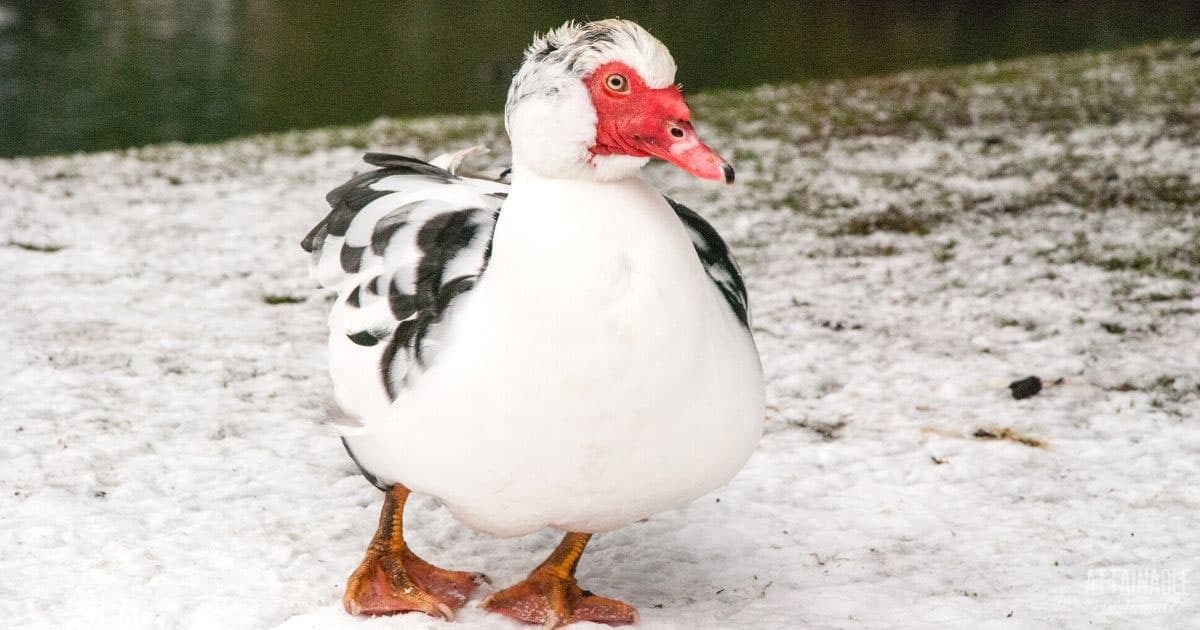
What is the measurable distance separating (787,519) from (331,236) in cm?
163

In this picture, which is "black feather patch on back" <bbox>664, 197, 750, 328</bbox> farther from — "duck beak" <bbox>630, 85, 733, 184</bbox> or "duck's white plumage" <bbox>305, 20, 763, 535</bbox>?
"duck beak" <bbox>630, 85, 733, 184</bbox>

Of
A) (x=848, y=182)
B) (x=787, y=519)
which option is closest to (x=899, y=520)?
(x=787, y=519)

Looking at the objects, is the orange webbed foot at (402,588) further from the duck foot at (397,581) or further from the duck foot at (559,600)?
the duck foot at (559,600)

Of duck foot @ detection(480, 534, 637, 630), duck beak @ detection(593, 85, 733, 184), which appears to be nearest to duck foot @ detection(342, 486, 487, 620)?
duck foot @ detection(480, 534, 637, 630)

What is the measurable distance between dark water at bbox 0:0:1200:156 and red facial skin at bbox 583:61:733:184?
9.80 m

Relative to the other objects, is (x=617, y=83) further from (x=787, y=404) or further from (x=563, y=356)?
(x=787, y=404)

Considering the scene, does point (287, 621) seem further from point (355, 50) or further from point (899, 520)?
point (355, 50)

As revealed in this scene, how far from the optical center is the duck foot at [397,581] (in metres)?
3.46

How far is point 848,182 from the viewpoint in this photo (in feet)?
26.5

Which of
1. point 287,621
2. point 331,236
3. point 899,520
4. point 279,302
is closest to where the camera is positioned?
point 287,621

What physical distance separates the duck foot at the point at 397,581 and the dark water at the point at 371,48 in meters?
9.33

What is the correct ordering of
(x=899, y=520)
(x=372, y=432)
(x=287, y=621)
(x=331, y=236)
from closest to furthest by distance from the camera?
(x=372, y=432) → (x=287, y=621) → (x=331, y=236) → (x=899, y=520)

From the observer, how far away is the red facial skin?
274 centimetres

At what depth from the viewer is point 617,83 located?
2.77 m
